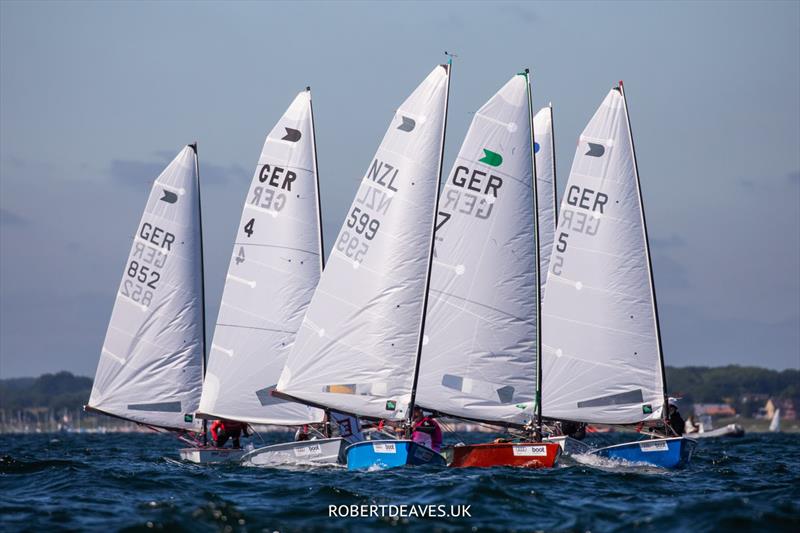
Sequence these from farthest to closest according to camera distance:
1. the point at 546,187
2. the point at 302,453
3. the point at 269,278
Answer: the point at 546,187
the point at 269,278
the point at 302,453

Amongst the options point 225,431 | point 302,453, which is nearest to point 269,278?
point 225,431

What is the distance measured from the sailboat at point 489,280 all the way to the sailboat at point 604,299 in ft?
5.06

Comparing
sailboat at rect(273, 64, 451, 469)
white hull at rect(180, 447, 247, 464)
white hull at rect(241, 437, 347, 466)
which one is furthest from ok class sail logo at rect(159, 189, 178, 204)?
white hull at rect(241, 437, 347, 466)

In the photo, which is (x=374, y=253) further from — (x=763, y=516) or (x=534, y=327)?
(x=763, y=516)

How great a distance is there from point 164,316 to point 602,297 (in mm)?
14318

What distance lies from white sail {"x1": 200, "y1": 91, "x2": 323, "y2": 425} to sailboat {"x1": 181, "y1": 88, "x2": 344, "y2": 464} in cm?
3

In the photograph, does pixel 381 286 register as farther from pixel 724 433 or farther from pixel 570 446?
pixel 724 433

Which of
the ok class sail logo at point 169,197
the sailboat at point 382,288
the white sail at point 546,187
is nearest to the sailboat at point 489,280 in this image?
the sailboat at point 382,288

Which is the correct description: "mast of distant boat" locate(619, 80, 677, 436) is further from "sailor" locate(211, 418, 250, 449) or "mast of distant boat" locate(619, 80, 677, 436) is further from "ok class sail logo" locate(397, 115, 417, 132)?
"sailor" locate(211, 418, 250, 449)

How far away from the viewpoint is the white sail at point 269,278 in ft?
108

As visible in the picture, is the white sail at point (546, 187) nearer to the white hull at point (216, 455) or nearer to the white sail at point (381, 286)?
the white sail at point (381, 286)

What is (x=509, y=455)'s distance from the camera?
90.2ft

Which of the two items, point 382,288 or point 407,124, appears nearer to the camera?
point 382,288

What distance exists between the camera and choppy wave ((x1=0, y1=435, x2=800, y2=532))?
18.4 m
